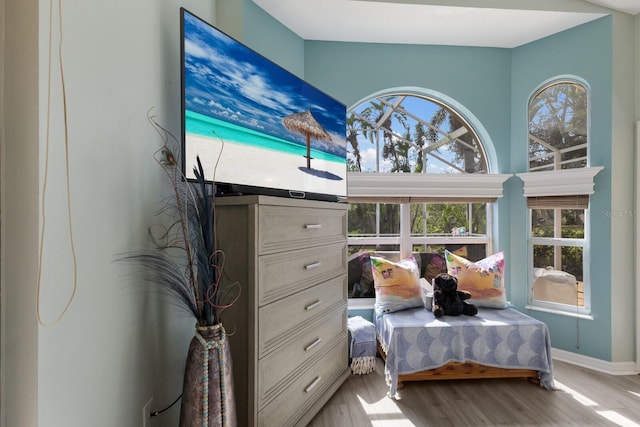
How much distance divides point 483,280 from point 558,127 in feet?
4.98

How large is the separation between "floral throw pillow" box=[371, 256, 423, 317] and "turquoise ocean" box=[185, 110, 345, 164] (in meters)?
1.29

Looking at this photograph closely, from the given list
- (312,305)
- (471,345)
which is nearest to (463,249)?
(471,345)

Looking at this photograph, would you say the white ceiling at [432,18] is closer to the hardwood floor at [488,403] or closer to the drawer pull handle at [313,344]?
the drawer pull handle at [313,344]

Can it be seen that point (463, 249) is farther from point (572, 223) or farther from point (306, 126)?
point (306, 126)

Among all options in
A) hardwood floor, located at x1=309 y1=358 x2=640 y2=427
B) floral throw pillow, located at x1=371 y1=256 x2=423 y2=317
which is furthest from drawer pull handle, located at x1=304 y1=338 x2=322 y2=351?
floral throw pillow, located at x1=371 y1=256 x2=423 y2=317

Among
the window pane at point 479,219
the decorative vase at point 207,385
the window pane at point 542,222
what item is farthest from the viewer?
the window pane at point 479,219

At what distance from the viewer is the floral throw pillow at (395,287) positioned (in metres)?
2.77

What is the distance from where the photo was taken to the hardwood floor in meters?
2.01

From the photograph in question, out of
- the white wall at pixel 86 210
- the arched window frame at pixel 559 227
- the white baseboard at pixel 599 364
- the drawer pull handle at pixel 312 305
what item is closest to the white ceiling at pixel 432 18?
the arched window frame at pixel 559 227

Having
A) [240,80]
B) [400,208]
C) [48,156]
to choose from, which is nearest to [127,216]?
[48,156]

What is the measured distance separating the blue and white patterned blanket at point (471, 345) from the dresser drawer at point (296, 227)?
2.81 ft

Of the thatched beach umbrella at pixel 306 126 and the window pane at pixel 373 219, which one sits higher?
the thatched beach umbrella at pixel 306 126

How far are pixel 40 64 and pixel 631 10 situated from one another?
376 cm

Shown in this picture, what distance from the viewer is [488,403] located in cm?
219
